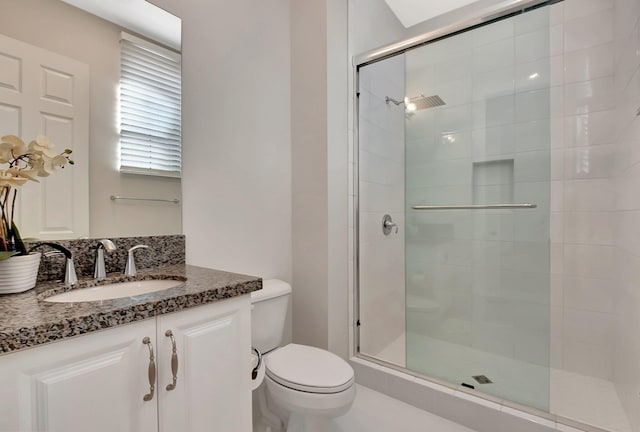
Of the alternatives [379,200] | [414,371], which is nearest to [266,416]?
[414,371]

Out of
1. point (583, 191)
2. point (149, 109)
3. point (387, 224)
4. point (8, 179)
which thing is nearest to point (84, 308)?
point (8, 179)

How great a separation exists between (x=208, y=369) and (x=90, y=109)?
101 centimetres

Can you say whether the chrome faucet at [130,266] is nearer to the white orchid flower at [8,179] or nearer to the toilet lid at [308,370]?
the white orchid flower at [8,179]

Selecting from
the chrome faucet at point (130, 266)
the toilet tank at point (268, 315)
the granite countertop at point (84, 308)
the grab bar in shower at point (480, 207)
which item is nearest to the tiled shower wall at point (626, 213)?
the grab bar in shower at point (480, 207)

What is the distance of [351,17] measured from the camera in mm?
1989

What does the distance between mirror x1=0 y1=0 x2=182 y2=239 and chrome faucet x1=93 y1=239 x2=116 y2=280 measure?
78mm

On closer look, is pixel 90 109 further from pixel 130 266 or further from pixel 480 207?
pixel 480 207

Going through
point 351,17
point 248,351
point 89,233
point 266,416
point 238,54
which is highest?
point 351,17

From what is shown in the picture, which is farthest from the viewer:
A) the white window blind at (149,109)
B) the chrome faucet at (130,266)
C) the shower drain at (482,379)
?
the shower drain at (482,379)

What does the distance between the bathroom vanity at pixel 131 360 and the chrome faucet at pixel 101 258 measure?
5.6 inches

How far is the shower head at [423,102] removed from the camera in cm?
218

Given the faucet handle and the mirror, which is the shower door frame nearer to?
the mirror

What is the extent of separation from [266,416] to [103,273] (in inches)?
38.6

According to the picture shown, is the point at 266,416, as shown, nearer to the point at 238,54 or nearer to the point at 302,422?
the point at 302,422
